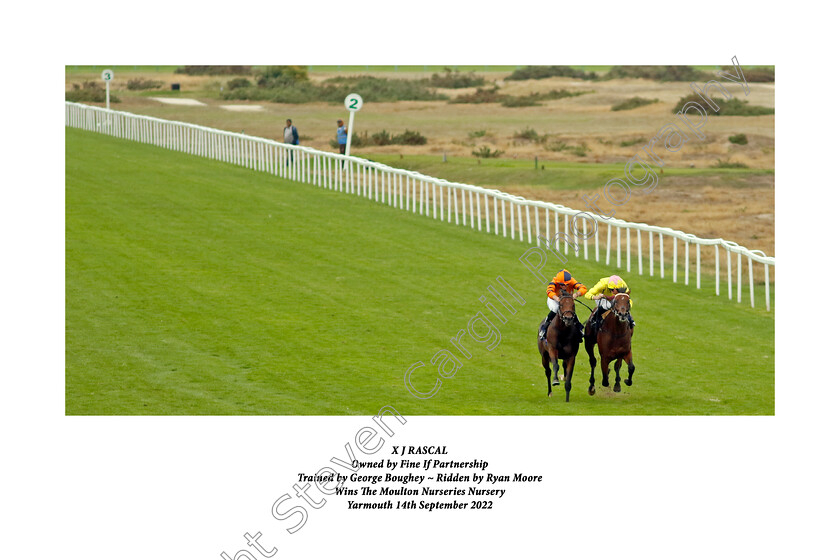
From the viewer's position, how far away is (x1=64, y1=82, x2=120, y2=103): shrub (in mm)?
53188

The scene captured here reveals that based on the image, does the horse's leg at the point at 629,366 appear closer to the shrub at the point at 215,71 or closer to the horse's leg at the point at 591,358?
the horse's leg at the point at 591,358

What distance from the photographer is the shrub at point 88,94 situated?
2094 inches

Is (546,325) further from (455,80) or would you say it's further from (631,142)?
(455,80)

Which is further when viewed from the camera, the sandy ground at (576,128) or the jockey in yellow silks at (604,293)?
the sandy ground at (576,128)

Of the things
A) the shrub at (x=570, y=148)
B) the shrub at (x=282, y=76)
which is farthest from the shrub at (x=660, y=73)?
the shrub at (x=570, y=148)

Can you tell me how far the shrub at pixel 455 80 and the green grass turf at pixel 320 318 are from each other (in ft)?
137

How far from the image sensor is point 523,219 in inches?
1095

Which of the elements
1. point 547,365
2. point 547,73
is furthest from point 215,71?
point 547,365

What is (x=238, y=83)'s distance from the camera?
2586 inches

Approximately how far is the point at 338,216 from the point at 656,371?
12029 mm

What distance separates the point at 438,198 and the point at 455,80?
4026cm

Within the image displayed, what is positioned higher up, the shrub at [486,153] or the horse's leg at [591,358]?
the shrub at [486,153]

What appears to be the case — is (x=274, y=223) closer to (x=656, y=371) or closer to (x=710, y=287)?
(x=710, y=287)

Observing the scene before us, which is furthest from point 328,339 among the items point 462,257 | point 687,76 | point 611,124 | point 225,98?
point 687,76
